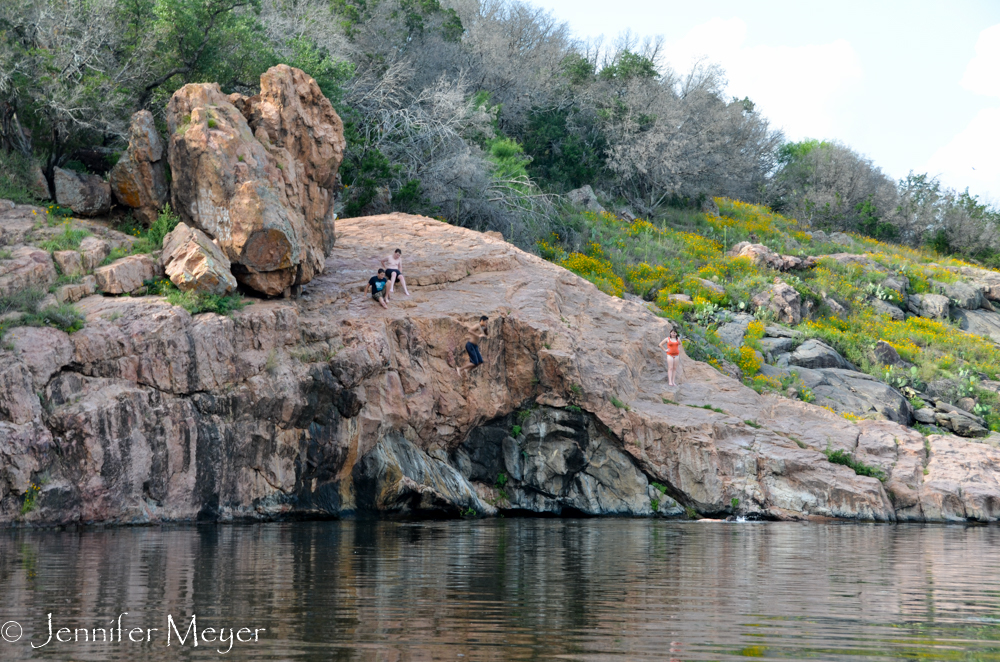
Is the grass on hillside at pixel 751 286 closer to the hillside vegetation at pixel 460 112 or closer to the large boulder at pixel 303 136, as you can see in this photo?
the hillside vegetation at pixel 460 112

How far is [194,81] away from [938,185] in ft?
146

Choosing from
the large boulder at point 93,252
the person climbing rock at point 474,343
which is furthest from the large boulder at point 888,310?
the large boulder at point 93,252

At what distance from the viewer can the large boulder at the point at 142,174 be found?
19766mm

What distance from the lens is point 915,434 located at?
2172 cm

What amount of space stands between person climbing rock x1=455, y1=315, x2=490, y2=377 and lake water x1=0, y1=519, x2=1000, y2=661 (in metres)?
5.99

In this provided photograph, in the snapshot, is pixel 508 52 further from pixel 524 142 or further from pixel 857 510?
pixel 857 510

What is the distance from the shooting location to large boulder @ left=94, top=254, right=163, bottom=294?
17.3m

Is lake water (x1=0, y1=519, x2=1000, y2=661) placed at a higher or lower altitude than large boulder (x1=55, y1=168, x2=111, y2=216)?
lower

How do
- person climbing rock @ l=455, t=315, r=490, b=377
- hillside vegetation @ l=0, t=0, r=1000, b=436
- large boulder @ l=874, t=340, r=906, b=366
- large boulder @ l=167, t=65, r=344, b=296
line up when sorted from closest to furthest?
large boulder @ l=167, t=65, r=344, b=296, person climbing rock @ l=455, t=315, r=490, b=377, hillside vegetation @ l=0, t=0, r=1000, b=436, large boulder @ l=874, t=340, r=906, b=366

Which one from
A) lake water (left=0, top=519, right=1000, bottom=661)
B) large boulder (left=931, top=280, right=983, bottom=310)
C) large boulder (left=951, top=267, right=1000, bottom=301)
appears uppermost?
large boulder (left=951, top=267, right=1000, bottom=301)

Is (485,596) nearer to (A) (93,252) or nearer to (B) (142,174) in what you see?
(A) (93,252)

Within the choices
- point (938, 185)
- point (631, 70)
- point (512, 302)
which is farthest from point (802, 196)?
point (512, 302)

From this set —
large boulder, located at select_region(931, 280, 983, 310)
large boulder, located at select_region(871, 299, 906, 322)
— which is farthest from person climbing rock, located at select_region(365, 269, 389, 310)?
large boulder, located at select_region(931, 280, 983, 310)
